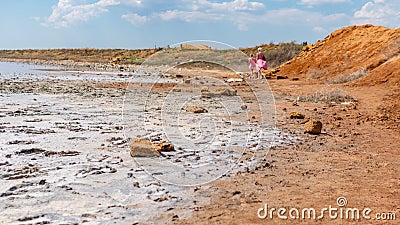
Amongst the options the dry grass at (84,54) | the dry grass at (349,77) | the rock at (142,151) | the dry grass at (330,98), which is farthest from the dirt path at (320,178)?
the dry grass at (84,54)

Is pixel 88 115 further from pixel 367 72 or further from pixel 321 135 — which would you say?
pixel 367 72

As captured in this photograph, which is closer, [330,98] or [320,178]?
[320,178]

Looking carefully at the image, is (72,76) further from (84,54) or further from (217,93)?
(84,54)

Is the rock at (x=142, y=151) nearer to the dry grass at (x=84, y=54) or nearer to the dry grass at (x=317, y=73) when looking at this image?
the dry grass at (x=317, y=73)

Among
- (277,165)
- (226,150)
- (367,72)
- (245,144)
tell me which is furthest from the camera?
(367,72)

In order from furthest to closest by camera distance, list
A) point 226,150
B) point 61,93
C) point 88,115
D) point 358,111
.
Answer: point 61,93
point 358,111
point 88,115
point 226,150

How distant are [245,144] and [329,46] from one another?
70.5 feet

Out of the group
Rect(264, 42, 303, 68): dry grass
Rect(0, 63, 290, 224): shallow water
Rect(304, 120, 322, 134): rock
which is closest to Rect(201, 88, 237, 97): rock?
Rect(0, 63, 290, 224): shallow water

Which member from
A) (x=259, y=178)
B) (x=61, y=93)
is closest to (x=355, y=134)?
(x=259, y=178)

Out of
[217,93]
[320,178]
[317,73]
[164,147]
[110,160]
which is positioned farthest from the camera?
[317,73]

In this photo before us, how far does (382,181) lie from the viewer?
5.00 meters

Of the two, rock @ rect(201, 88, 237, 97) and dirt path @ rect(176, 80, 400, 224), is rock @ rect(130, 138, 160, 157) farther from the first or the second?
rock @ rect(201, 88, 237, 97)

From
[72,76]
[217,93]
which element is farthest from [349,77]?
[72,76]

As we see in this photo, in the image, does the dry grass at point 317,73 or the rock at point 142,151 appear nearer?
the rock at point 142,151
